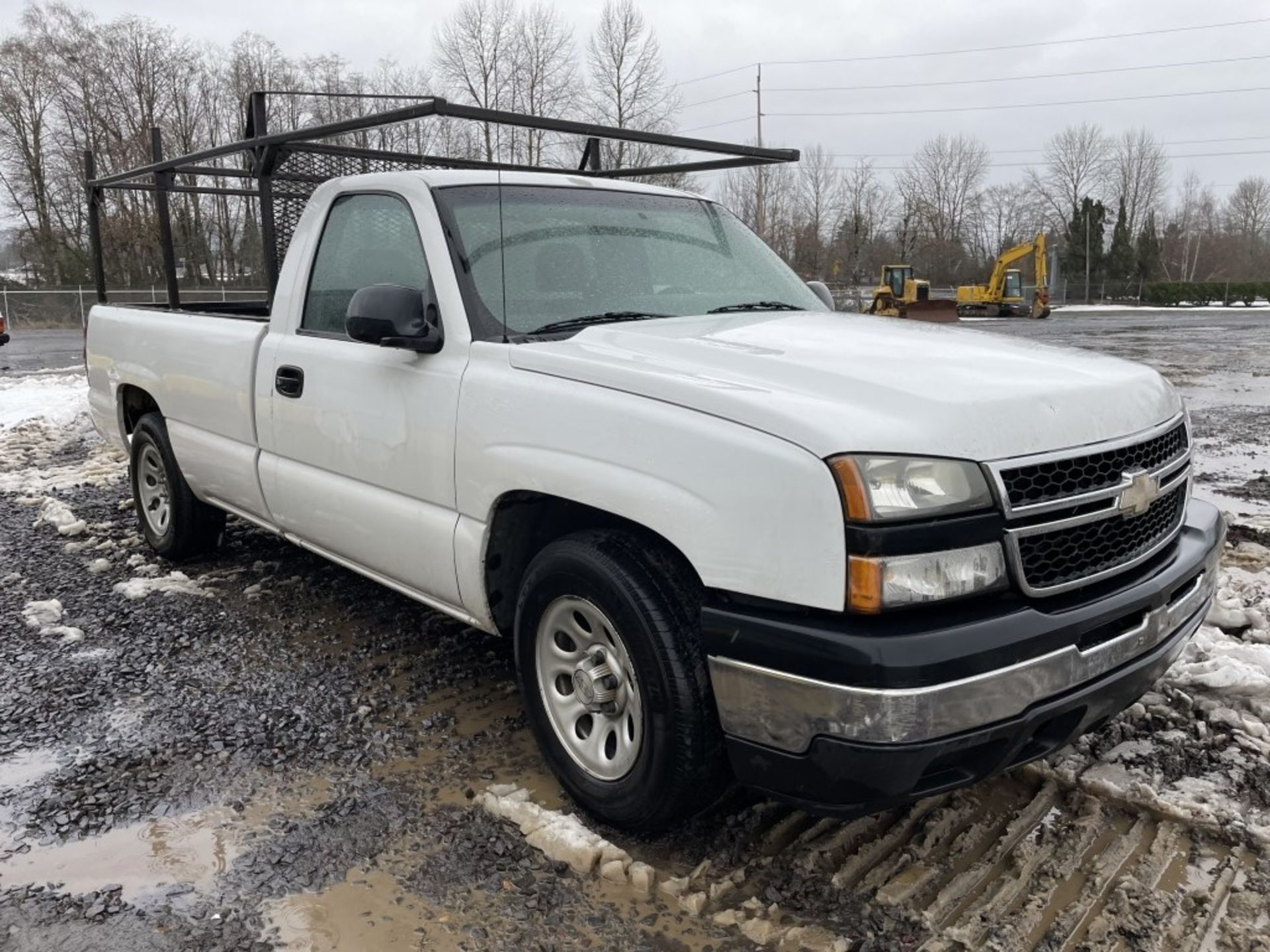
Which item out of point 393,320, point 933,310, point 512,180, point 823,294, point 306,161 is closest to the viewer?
point 393,320

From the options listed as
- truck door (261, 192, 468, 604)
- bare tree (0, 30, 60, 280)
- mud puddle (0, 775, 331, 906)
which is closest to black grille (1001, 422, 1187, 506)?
truck door (261, 192, 468, 604)

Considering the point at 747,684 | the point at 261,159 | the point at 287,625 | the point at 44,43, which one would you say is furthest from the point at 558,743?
the point at 44,43

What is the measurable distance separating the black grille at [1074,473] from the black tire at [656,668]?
84cm

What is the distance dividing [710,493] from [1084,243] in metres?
76.6

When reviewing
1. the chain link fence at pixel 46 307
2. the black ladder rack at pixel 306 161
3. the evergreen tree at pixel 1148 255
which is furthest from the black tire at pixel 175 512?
the evergreen tree at pixel 1148 255

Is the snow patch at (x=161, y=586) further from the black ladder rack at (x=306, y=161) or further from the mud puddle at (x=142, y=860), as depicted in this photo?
the mud puddle at (x=142, y=860)

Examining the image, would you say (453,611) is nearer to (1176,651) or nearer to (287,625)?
(287,625)

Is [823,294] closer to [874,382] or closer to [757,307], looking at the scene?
[757,307]

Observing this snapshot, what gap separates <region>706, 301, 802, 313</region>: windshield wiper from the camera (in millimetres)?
3805

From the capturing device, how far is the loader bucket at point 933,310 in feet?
105

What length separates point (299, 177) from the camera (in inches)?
223

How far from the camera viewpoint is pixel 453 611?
3549 millimetres

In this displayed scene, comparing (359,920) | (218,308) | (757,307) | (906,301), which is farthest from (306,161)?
(906,301)

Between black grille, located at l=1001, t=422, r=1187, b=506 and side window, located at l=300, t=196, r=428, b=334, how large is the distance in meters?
2.18
